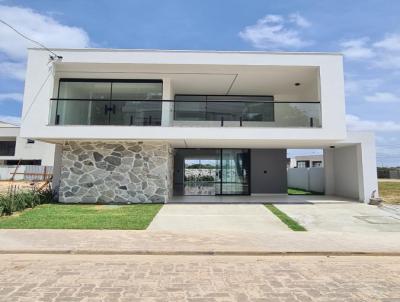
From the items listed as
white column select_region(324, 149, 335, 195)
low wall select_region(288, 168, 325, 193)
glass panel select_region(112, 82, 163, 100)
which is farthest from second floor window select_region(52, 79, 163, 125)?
low wall select_region(288, 168, 325, 193)

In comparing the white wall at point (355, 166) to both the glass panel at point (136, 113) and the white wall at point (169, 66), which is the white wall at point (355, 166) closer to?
the white wall at point (169, 66)

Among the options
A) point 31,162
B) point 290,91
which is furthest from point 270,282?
point 31,162

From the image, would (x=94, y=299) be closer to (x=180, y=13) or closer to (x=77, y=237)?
(x=77, y=237)

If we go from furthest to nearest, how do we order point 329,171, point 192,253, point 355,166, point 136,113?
point 329,171
point 355,166
point 136,113
point 192,253

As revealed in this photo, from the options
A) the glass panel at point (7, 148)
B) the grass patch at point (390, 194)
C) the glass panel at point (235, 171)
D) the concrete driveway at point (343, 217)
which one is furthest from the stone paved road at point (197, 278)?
the glass panel at point (7, 148)

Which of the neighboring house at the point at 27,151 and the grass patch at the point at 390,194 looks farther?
the neighboring house at the point at 27,151

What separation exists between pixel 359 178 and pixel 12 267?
14106mm

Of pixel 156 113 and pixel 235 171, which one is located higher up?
pixel 156 113

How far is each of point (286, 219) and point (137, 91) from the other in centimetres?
835

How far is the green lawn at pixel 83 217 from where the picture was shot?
8508 millimetres

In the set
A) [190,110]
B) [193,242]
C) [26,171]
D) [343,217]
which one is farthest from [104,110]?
[26,171]

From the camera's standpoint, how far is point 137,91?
13.5 meters

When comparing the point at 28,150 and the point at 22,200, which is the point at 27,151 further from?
the point at 22,200

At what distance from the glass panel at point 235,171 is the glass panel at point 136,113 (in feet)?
18.8
